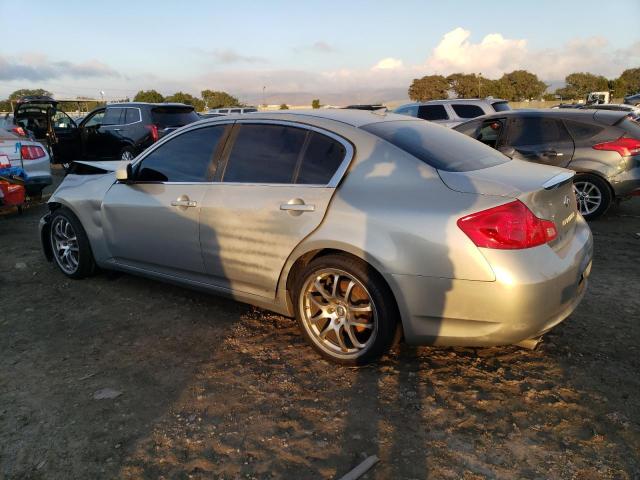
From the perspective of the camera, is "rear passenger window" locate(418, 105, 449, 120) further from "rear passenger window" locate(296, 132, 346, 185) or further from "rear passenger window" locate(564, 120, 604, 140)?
"rear passenger window" locate(296, 132, 346, 185)

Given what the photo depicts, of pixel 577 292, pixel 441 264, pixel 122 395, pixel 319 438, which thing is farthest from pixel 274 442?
pixel 577 292

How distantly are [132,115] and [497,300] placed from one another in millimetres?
10898

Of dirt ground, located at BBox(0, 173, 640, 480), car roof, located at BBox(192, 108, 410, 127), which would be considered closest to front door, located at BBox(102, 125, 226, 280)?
car roof, located at BBox(192, 108, 410, 127)

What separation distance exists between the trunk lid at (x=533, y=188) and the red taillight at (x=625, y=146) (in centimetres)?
409

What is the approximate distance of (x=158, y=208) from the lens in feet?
12.8

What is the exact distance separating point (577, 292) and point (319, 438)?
69.1 inches

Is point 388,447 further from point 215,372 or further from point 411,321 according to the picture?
point 215,372

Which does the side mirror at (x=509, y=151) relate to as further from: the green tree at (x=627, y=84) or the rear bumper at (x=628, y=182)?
the green tree at (x=627, y=84)

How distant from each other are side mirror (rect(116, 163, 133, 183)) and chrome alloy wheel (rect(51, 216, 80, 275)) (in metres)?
0.93

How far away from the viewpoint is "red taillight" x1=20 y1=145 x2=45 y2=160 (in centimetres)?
782

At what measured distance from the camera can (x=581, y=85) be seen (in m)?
82.3

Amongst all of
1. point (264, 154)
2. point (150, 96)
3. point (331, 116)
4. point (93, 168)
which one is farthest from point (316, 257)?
point (150, 96)

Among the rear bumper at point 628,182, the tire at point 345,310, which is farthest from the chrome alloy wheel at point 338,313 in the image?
the rear bumper at point 628,182

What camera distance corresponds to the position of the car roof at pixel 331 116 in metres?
3.38
